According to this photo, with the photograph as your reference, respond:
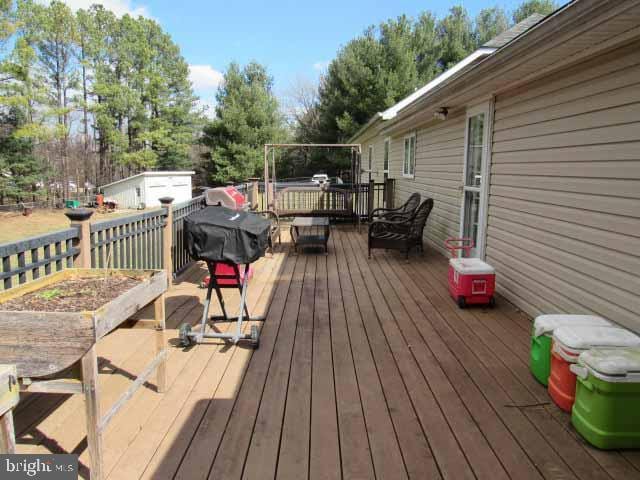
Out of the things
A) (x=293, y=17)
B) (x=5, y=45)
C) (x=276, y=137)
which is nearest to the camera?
(x=5, y=45)

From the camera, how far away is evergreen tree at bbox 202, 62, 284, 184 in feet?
85.8

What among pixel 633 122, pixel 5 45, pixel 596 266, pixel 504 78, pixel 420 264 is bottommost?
pixel 420 264

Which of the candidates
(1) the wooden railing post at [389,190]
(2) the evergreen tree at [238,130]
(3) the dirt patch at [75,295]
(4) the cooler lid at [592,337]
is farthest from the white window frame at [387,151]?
(2) the evergreen tree at [238,130]

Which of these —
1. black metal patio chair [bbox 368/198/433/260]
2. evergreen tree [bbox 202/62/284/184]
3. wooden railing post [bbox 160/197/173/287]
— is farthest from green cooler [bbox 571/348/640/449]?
evergreen tree [bbox 202/62/284/184]

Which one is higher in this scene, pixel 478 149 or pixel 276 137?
pixel 276 137

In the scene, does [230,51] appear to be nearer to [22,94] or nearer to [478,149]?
[22,94]

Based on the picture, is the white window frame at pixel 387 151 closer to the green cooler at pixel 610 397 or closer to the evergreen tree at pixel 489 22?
the green cooler at pixel 610 397

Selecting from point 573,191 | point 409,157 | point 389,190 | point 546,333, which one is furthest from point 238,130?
point 546,333

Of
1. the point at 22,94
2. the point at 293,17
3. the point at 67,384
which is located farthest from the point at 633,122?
the point at 293,17

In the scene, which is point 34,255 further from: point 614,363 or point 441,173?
point 441,173

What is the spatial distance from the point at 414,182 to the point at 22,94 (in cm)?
1704

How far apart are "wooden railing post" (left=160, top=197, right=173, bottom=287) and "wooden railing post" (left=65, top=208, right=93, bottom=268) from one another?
5.03ft

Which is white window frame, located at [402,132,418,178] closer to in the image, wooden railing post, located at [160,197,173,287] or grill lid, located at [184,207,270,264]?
wooden railing post, located at [160,197,173,287]

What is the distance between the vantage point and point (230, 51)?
94.2 ft
